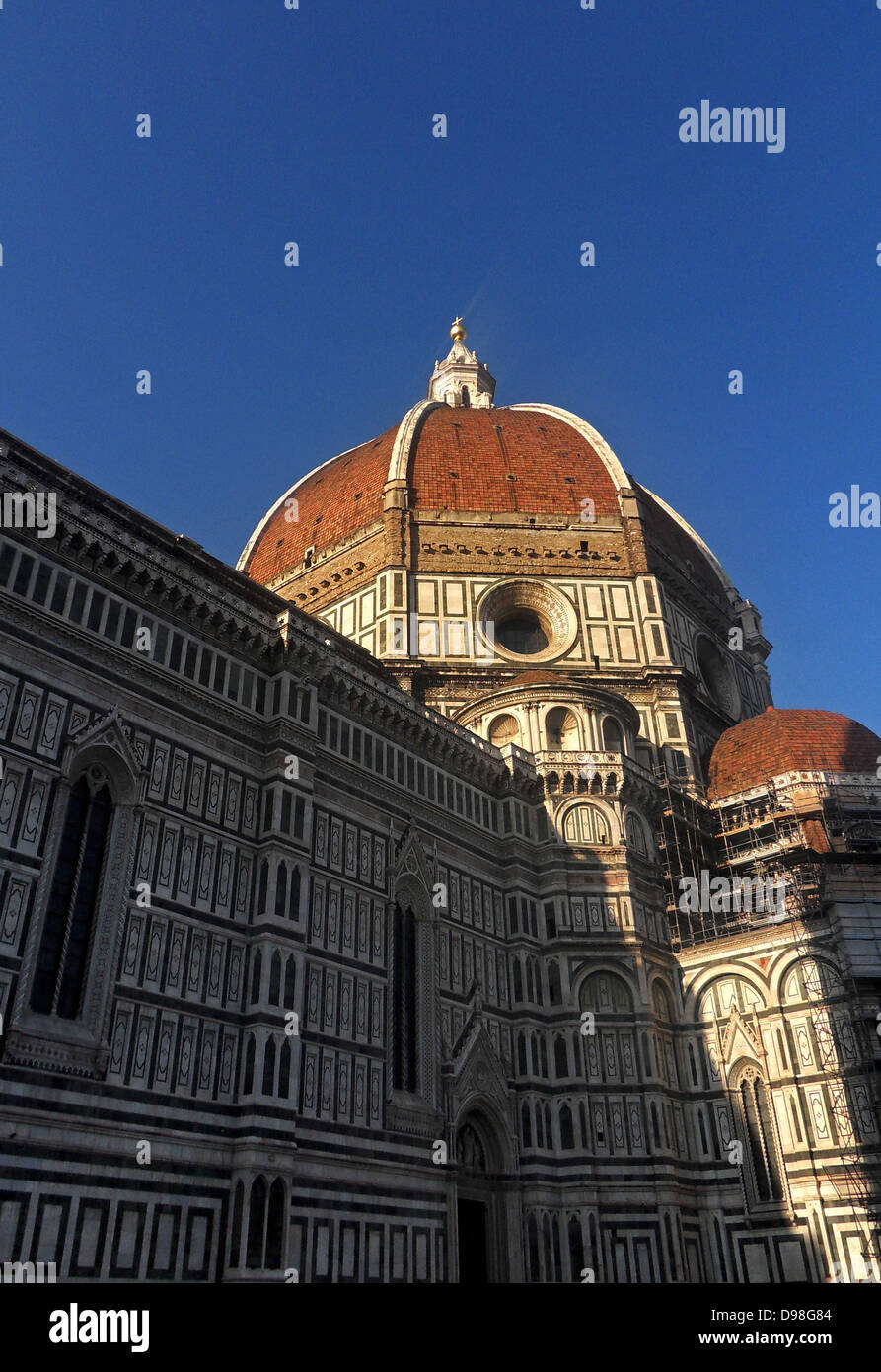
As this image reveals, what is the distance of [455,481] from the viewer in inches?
1748

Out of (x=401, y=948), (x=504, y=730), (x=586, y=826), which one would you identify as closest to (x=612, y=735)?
(x=504, y=730)

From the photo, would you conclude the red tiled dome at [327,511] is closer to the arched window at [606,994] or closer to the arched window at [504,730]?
the arched window at [504,730]

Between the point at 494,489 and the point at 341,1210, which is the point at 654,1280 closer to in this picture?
the point at 341,1210

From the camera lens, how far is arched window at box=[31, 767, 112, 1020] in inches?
680

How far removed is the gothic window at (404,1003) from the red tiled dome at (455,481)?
22.1m

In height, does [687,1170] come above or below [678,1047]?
below

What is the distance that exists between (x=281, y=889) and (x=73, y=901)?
4.55m

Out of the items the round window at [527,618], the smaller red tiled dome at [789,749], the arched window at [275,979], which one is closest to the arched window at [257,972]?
the arched window at [275,979]

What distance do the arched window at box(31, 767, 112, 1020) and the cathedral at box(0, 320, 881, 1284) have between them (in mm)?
63

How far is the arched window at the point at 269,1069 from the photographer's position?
1916 cm

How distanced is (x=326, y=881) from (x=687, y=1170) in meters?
12.4

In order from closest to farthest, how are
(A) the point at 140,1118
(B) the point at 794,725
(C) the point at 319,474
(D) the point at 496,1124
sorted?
(A) the point at 140,1118
(D) the point at 496,1124
(B) the point at 794,725
(C) the point at 319,474

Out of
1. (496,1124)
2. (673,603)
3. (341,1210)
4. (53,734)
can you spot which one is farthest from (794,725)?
(53,734)
